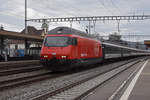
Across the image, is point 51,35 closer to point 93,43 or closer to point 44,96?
point 93,43

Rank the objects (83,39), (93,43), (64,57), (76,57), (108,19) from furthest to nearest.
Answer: (108,19), (93,43), (83,39), (76,57), (64,57)

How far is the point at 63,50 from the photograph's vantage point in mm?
16469

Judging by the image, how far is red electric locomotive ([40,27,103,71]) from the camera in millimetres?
16281

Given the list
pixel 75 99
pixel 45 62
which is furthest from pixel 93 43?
pixel 75 99

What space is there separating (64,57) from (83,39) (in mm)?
3900

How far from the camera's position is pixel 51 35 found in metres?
17.6

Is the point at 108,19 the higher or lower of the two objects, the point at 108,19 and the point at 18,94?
the higher

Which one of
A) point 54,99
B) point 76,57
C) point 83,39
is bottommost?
point 54,99

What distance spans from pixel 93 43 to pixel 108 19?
11.6 meters

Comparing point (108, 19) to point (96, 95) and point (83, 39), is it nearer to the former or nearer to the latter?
point (83, 39)

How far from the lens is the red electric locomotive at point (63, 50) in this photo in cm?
1628

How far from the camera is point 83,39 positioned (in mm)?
19625

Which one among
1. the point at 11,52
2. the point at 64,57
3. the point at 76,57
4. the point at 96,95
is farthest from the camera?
the point at 11,52

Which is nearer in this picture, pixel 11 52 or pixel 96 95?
pixel 96 95
